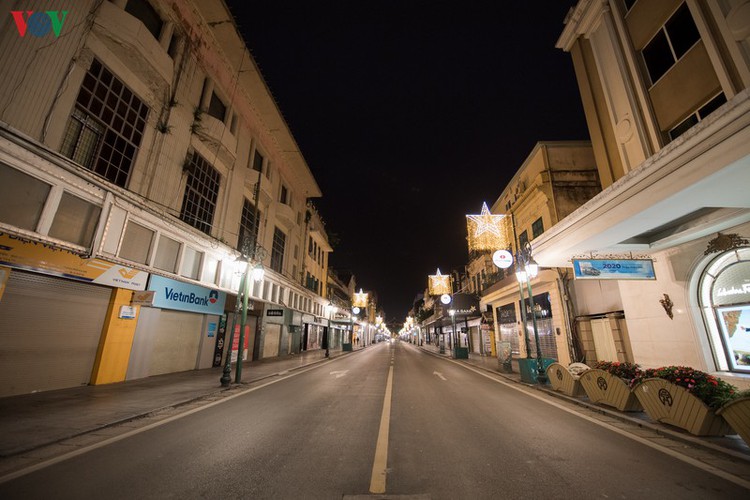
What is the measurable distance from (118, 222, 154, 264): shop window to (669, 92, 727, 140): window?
18984mm

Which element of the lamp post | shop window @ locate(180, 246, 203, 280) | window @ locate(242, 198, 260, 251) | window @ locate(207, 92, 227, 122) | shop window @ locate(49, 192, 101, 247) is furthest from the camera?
window @ locate(242, 198, 260, 251)

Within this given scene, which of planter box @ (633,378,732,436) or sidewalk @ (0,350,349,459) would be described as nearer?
sidewalk @ (0,350,349,459)

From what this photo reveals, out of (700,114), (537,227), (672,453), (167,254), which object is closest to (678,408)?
(672,453)

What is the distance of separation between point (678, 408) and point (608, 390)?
2.04m

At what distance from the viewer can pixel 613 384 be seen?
7906mm

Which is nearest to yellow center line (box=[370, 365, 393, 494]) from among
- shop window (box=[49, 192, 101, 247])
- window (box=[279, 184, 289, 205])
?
shop window (box=[49, 192, 101, 247])

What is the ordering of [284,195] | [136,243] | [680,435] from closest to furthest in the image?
[680,435] < [136,243] < [284,195]

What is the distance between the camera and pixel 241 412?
7.57m

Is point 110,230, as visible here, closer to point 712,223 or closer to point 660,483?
point 660,483

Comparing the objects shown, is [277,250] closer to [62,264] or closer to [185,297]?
[185,297]

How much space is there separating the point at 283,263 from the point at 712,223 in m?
25.5

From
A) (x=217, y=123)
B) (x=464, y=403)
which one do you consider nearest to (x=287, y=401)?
(x=464, y=403)

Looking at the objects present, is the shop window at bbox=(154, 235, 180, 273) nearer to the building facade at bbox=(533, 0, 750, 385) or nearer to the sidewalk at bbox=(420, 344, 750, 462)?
the sidewalk at bbox=(420, 344, 750, 462)

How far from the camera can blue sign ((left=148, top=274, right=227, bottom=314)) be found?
41.8ft
